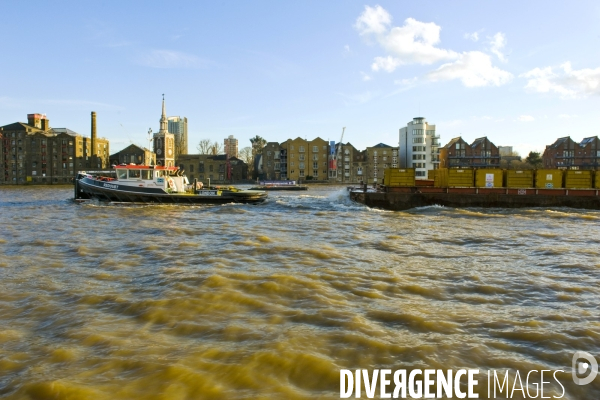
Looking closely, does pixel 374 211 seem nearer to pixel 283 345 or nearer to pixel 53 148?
pixel 283 345

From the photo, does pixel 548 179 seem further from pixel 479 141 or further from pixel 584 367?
pixel 479 141

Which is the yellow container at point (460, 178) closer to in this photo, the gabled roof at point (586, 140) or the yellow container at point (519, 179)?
the yellow container at point (519, 179)

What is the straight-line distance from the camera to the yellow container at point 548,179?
3219cm

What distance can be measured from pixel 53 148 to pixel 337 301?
117143 millimetres

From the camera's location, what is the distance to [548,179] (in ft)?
106

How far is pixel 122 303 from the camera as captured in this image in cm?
789

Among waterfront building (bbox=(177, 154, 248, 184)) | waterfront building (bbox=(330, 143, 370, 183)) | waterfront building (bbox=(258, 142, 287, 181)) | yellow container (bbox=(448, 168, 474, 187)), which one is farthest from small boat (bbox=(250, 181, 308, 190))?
yellow container (bbox=(448, 168, 474, 187))

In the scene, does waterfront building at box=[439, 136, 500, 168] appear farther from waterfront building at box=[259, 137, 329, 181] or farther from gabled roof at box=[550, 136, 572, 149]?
waterfront building at box=[259, 137, 329, 181]

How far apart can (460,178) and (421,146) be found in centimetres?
5104

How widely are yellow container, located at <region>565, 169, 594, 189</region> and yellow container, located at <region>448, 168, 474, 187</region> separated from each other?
22.4 feet

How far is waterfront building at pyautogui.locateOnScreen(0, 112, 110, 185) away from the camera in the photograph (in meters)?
107

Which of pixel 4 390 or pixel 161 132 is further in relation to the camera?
pixel 161 132

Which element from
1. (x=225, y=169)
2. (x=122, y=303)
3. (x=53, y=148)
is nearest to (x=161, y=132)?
(x=225, y=169)

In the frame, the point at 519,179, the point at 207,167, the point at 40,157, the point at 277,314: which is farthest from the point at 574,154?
the point at 40,157
